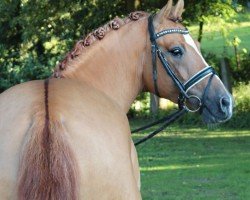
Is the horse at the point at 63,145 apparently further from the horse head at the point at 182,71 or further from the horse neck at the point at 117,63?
the horse head at the point at 182,71

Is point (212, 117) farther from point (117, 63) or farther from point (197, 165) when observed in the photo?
point (197, 165)

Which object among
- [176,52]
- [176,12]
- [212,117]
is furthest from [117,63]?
[212,117]

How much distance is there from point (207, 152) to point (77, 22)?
7.60 meters

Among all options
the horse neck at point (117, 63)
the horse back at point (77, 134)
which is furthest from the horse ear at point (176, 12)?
the horse back at point (77, 134)

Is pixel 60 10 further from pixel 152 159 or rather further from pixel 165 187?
pixel 165 187

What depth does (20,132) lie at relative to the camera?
3.31 meters

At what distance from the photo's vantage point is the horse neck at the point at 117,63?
183 inches

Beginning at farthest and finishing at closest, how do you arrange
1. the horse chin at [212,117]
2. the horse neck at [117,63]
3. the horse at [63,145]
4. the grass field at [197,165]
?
the grass field at [197,165] → the horse chin at [212,117] → the horse neck at [117,63] → the horse at [63,145]

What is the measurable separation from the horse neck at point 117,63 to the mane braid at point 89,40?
0.03m

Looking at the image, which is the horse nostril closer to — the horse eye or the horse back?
the horse eye

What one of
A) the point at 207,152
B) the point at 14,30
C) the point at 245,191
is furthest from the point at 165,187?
the point at 14,30

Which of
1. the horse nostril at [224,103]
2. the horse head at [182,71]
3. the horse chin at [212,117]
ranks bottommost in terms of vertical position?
the horse chin at [212,117]

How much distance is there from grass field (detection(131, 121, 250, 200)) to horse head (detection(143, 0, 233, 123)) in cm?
526

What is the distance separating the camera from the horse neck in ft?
15.2
